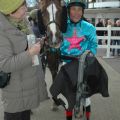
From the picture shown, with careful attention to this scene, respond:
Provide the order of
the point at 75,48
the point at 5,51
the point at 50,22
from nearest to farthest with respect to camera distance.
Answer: the point at 5,51, the point at 75,48, the point at 50,22

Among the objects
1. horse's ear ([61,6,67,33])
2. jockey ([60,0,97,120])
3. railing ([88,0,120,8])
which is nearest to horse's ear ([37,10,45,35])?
horse's ear ([61,6,67,33])

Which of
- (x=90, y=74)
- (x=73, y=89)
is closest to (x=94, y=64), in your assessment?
(x=90, y=74)

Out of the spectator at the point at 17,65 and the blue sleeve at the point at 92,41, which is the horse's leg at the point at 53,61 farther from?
the spectator at the point at 17,65

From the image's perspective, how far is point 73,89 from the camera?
443cm

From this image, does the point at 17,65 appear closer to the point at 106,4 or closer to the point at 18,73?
the point at 18,73

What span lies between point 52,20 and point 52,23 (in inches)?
2.4

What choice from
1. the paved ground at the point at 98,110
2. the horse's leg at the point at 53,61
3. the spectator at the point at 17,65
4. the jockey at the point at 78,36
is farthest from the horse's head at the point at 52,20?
the paved ground at the point at 98,110

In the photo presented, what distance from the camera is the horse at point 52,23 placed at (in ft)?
16.4

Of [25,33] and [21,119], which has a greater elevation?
[25,33]

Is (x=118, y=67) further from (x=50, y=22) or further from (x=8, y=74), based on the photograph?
(x=8, y=74)

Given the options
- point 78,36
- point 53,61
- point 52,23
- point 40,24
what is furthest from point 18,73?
point 53,61

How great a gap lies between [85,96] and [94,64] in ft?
1.38

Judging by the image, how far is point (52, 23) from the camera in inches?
207

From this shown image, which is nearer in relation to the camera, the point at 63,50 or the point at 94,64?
the point at 94,64
